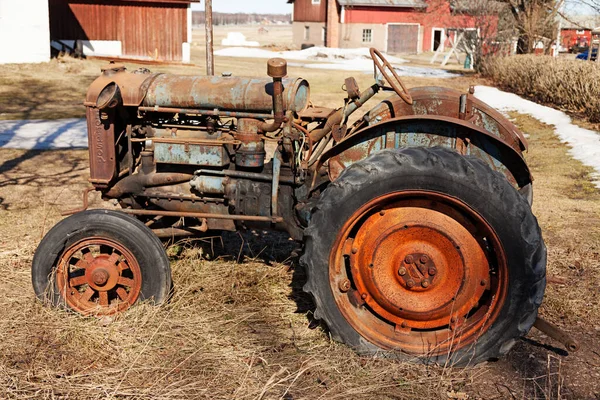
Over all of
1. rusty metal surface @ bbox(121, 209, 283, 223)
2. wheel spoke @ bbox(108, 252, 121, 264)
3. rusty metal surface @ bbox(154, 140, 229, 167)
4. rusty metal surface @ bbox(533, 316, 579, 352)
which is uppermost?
rusty metal surface @ bbox(154, 140, 229, 167)

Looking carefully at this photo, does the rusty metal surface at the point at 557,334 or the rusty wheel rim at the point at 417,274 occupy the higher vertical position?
the rusty wheel rim at the point at 417,274

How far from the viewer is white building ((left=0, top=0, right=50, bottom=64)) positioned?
844 inches

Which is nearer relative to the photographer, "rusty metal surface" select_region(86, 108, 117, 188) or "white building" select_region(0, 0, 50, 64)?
"rusty metal surface" select_region(86, 108, 117, 188)

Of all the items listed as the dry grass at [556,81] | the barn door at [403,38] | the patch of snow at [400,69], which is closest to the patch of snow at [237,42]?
the barn door at [403,38]

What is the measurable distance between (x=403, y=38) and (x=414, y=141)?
4170cm

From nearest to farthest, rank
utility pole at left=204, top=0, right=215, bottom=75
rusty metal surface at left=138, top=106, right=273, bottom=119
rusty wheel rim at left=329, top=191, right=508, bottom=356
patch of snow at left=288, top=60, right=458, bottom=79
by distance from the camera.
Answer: rusty wheel rim at left=329, top=191, right=508, bottom=356 → rusty metal surface at left=138, top=106, right=273, bottom=119 → utility pole at left=204, top=0, right=215, bottom=75 → patch of snow at left=288, top=60, right=458, bottom=79

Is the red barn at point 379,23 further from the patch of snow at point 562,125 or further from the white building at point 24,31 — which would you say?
the patch of snow at point 562,125

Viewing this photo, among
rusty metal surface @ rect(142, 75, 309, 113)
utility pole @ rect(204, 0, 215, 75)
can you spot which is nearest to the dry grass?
utility pole @ rect(204, 0, 215, 75)

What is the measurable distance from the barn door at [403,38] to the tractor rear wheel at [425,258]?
1642 inches

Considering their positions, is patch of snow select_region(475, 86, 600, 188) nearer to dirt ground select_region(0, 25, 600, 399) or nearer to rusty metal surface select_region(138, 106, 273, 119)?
dirt ground select_region(0, 25, 600, 399)

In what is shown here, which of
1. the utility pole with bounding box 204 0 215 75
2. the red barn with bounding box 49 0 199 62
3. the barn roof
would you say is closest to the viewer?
the utility pole with bounding box 204 0 215 75

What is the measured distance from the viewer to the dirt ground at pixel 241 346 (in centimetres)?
320

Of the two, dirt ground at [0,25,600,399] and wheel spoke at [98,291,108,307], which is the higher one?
wheel spoke at [98,291,108,307]

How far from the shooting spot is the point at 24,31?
71.1ft
